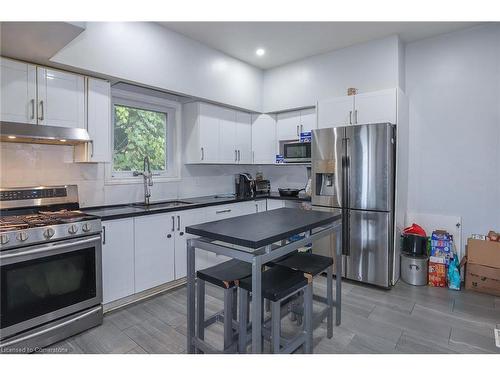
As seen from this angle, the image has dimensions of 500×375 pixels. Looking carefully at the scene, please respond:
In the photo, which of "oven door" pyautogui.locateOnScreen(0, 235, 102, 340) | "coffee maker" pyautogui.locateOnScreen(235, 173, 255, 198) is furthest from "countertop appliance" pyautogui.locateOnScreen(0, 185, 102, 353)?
"coffee maker" pyautogui.locateOnScreen(235, 173, 255, 198)

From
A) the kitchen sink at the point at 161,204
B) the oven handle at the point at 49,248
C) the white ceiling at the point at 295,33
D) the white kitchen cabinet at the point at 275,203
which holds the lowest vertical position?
the oven handle at the point at 49,248

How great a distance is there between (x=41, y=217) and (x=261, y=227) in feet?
5.84

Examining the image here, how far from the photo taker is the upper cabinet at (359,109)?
126 inches

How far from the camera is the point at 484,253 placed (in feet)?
9.88

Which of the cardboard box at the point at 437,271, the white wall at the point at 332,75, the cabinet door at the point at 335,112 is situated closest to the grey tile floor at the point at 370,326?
the cardboard box at the point at 437,271

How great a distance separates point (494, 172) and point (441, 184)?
19.6 inches

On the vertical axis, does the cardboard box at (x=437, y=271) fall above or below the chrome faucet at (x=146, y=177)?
below

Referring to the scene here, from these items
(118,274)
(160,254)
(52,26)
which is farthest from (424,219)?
(52,26)

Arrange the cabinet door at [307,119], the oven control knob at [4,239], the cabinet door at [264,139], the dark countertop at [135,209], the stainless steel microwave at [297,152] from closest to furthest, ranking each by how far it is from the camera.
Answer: the oven control knob at [4,239]
the dark countertop at [135,209]
the stainless steel microwave at [297,152]
the cabinet door at [307,119]
the cabinet door at [264,139]

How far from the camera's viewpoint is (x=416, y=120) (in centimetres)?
364

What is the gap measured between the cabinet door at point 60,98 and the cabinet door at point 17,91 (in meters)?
0.05

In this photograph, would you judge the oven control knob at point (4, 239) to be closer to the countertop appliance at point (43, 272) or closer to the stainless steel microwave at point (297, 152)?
the countertop appliance at point (43, 272)
